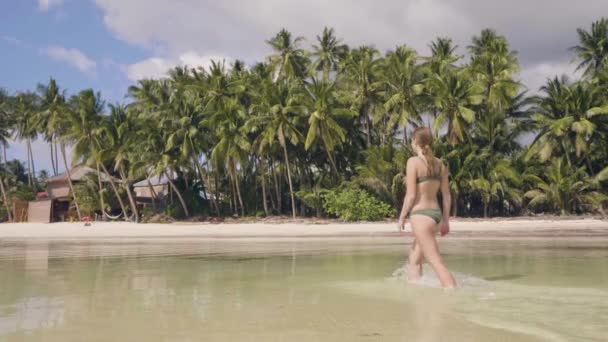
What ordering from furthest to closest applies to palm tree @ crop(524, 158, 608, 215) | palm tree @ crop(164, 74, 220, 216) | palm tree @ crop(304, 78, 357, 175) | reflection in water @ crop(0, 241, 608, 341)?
palm tree @ crop(164, 74, 220, 216) → palm tree @ crop(304, 78, 357, 175) → palm tree @ crop(524, 158, 608, 215) → reflection in water @ crop(0, 241, 608, 341)

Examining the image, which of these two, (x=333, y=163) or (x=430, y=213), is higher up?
(x=333, y=163)

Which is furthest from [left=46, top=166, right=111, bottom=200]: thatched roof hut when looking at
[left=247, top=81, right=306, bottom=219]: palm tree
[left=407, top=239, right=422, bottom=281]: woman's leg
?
[left=407, top=239, right=422, bottom=281]: woman's leg

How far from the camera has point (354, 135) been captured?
115 ft

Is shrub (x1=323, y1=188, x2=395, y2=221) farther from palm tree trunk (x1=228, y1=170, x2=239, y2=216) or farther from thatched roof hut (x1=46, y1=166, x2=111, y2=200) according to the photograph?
thatched roof hut (x1=46, y1=166, x2=111, y2=200)

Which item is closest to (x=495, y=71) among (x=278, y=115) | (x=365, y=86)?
(x=365, y=86)

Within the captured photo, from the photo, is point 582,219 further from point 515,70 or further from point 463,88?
point 515,70

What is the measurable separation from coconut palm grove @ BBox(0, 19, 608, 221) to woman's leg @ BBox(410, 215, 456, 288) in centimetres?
2302

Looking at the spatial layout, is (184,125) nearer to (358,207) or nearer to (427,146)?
(358,207)

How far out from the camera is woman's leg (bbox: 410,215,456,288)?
5.41 meters

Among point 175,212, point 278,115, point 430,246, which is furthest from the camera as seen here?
point 175,212

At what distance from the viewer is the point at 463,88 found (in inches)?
1216

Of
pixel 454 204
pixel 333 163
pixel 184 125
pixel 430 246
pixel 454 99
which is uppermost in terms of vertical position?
pixel 454 99

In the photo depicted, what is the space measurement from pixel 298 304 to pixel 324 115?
87.0 ft

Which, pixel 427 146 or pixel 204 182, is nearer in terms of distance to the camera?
pixel 427 146
